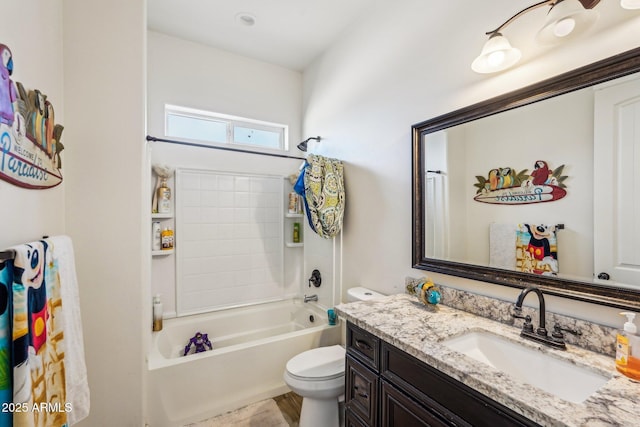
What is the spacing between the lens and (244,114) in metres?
2.87

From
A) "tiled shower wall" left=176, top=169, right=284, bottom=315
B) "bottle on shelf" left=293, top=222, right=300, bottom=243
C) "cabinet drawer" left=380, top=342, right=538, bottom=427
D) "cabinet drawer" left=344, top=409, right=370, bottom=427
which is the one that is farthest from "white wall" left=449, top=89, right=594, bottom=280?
"tiled shower wall" left=176, top=169, right=284, bottom=315

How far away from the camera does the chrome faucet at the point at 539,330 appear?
998mm

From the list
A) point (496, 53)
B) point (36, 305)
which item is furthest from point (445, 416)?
point (496, 53)

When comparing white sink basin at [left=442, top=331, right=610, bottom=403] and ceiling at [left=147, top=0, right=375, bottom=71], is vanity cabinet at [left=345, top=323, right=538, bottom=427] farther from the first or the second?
ceiling at [left=147, top=0, right=375, bottom=71]

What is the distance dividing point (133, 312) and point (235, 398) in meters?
1.00

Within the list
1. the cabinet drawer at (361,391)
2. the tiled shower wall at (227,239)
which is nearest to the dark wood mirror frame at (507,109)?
the cabinet drawer at (361,391)

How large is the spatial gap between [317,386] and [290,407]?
61cm

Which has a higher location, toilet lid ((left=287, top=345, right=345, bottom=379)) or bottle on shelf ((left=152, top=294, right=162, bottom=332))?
bottle on shelf ((left=152, top=294, right=162, bottom=332))

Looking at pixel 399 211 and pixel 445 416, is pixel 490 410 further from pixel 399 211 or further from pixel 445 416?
pixel 399 211

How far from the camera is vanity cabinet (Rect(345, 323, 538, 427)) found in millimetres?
830

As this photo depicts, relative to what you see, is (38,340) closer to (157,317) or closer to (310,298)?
(157,317)

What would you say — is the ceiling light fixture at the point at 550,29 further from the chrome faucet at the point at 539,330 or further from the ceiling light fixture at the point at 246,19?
the ceiling light fixture at the point at 246,19

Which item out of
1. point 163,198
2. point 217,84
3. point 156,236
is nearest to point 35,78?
point 163,198

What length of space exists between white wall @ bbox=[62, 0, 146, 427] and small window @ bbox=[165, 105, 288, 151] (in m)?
1.13
